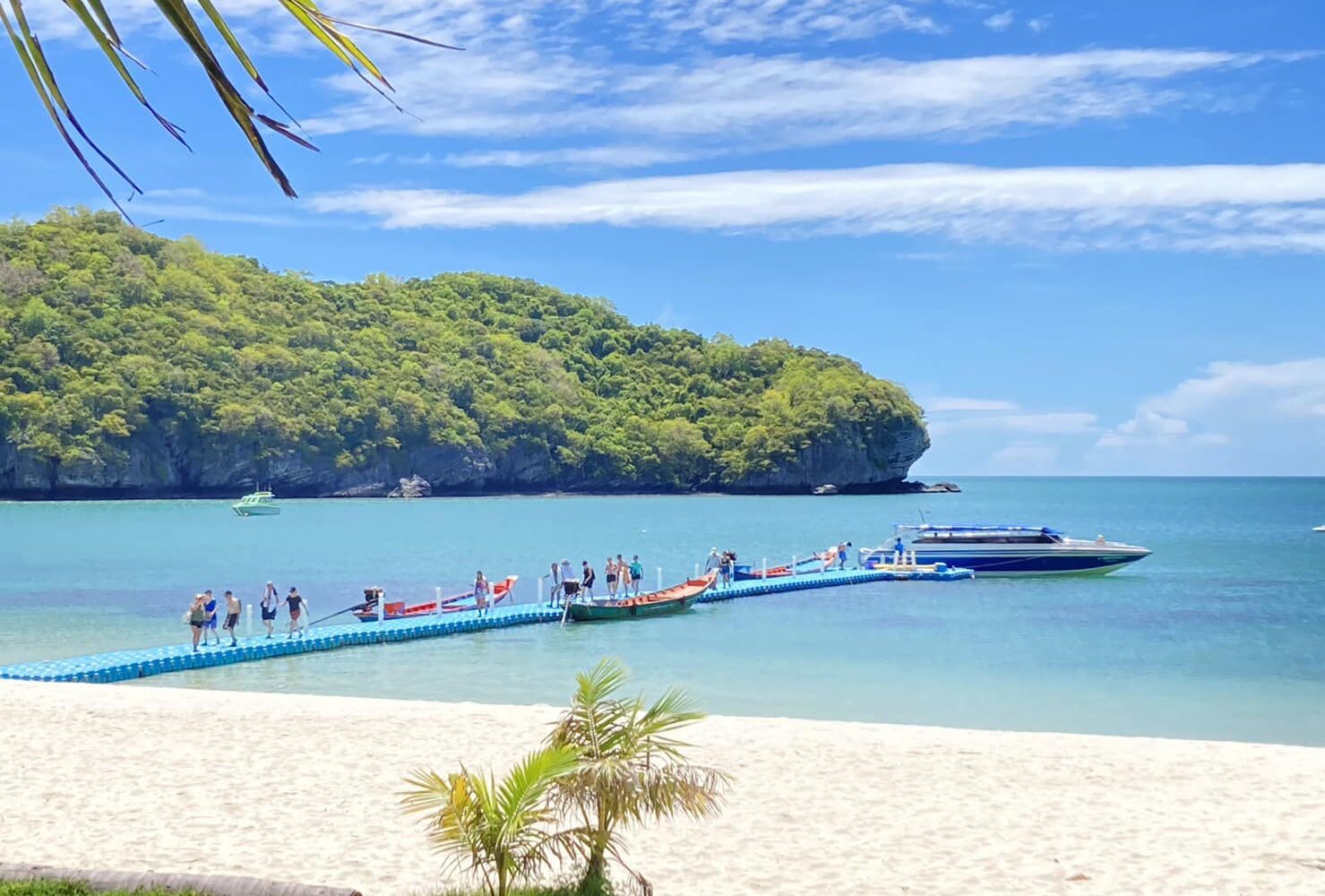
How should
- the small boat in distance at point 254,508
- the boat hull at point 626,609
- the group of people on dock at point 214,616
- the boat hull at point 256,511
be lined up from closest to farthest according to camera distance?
the group of people on dock at point 214,616, the boat hull at point 626,609, the boat hull at point 256,511, the small boat in distance at point 254,508

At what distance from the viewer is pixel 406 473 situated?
444ft

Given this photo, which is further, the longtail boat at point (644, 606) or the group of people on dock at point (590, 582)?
the group of people on dock at point (590, 582)

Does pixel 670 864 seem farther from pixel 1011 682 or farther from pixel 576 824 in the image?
pixel 1011 682

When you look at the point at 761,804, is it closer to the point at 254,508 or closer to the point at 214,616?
the point at 214,616

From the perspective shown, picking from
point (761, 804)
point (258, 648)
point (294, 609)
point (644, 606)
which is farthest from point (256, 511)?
point (761, 804)

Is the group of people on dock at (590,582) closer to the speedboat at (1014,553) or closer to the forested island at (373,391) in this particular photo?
the speedboat at (1014,553)

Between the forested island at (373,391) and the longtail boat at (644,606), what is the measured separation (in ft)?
301

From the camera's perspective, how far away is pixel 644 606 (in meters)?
29.2

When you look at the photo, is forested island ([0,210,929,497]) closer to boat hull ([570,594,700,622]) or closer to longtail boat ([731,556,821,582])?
longtail boat ([731,556,821,582])

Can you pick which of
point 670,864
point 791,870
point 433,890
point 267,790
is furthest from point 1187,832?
point 267,790

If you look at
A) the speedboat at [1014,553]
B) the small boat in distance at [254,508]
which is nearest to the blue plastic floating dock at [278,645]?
the speedboat at [1014,553]

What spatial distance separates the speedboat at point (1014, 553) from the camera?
136ft

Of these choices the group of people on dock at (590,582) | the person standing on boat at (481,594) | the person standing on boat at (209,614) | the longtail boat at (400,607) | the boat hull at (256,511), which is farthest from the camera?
the boat hull at (256,511)

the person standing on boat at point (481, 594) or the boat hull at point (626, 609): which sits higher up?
the person standing on boat at point (481, 594)
